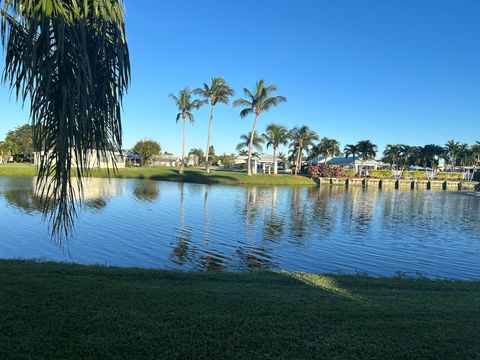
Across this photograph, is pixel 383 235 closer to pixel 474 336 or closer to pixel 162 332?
pixel 474 336

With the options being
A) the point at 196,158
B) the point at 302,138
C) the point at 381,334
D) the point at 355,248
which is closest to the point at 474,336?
the point at 381,334

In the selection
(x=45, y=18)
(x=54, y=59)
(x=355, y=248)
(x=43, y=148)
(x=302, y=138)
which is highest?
(x=302, y=138)

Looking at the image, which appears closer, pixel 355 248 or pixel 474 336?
pixel 474 336

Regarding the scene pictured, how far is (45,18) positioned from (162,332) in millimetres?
3598

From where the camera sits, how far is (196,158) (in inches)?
5315

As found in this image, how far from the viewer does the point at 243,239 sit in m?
17.2

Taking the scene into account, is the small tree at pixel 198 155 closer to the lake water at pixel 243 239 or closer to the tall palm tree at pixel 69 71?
the lake water at pixel 243 239

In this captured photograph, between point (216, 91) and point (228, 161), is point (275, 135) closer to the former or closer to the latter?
point (216, 91)

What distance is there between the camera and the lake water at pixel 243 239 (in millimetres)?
13062

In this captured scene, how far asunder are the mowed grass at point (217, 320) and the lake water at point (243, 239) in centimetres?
232

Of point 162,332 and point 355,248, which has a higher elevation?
point 162,332

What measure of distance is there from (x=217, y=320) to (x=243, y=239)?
1226cm

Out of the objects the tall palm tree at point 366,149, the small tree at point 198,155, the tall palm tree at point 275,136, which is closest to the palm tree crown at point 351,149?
the tall palm tree at point 366,149

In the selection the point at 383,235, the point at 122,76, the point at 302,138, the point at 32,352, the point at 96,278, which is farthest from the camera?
the point at 302,138
